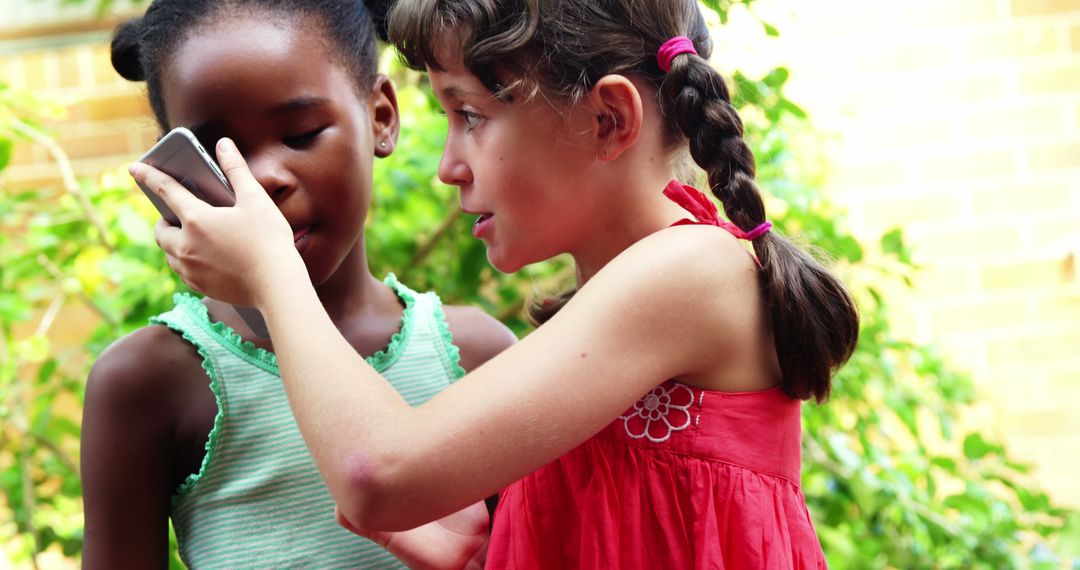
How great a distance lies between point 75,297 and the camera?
2.35m

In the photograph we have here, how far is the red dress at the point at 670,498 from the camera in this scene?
3.91ft

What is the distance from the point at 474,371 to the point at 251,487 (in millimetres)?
380

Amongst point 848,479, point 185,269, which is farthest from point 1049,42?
point 185,269

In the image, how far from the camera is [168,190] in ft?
3.99

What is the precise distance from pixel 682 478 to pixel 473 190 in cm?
41

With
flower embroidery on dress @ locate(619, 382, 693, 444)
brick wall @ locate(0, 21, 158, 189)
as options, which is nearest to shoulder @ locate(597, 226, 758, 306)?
flower embroidery on dress @ locate(619, 382, 693, 444)

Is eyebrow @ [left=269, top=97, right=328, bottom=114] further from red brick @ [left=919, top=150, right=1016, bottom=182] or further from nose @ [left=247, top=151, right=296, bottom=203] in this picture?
red brick @ [left=919, top=150, right=1016, bottom=182]

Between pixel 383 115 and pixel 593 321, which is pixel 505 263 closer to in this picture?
pixel 593 321

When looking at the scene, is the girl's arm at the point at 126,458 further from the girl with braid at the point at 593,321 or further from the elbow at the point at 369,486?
the elbow at the point at 369,486

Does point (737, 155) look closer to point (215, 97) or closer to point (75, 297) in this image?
point (215, 97)

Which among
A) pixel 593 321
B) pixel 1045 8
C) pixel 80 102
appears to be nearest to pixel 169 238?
pixel 593 321

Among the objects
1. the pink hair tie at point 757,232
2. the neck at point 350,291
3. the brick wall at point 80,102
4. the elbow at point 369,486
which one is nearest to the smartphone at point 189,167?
the neck at point 350,291

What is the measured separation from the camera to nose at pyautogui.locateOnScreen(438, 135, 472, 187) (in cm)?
131

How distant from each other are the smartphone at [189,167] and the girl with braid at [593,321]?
0.07ft
